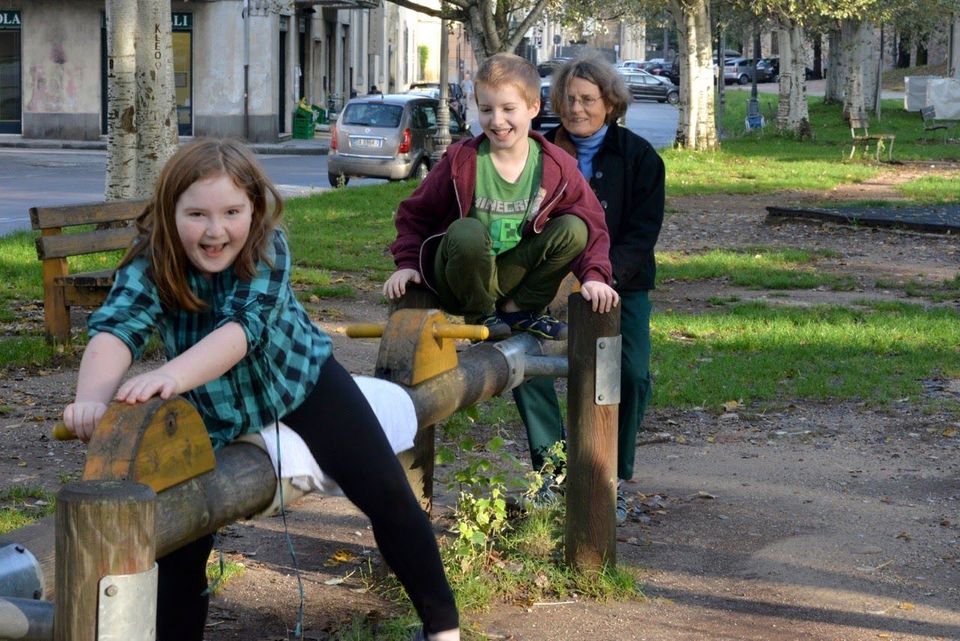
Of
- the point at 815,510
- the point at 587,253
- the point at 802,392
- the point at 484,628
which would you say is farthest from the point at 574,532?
the point at 802,392

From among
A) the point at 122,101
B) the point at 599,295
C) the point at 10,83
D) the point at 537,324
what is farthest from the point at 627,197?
the point at 10,83

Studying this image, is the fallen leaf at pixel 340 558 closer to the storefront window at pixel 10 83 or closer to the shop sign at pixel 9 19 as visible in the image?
the storefront window at pixel 10 83

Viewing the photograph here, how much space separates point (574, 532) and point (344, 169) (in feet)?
65.8

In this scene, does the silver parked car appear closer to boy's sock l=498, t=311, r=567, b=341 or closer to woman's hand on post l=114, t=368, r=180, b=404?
boy's sock l=498, t=311, r=567, b=341

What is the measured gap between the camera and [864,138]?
29.7 metres

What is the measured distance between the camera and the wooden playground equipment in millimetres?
2162

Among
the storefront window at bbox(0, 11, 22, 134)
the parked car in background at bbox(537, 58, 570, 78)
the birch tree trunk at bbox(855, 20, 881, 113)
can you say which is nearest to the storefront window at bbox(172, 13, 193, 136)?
the storefront window at bbox(0, 11, 22, 134)

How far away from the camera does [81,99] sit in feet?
118

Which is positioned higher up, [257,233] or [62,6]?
[62,6]

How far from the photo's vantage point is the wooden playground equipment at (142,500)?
2162mm

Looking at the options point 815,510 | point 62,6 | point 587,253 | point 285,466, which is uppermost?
point 62,6

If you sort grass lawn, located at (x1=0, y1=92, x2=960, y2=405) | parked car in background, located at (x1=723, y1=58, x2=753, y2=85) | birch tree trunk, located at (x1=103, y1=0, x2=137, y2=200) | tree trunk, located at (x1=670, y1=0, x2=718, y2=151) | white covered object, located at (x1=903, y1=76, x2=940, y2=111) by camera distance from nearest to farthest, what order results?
grass lawn, located at (x1=0, y1=92, x2=960, y2=405), birch tree trunk, located at (x1=103, y1=0, x2=137, y2=200), tree trunk, located at (x1=670, y1=0, x2=718, y2=151), white covered object, located at (x1=903, y1=76, x2=940, y2=111), parked car in background, located at (x1=723, y1=58, x2=753, y2=85)

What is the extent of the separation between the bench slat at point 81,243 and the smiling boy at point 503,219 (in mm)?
4483

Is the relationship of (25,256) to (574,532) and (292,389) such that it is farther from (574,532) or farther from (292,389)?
(292,389)
